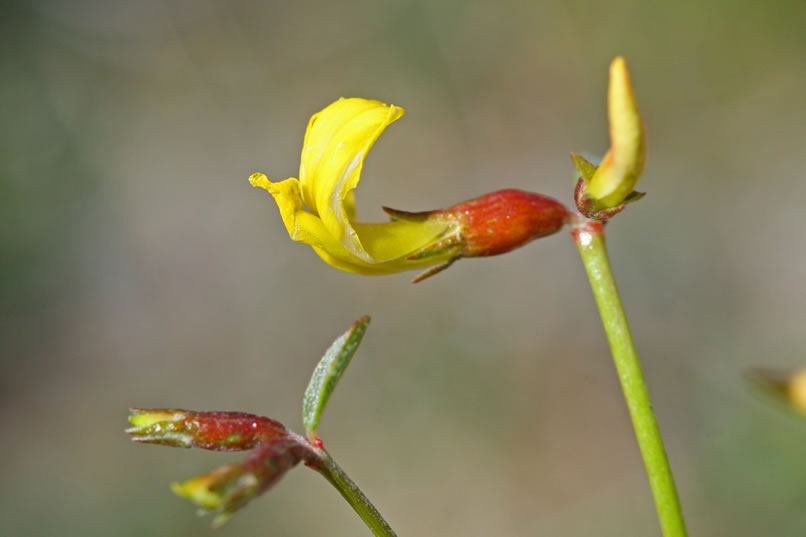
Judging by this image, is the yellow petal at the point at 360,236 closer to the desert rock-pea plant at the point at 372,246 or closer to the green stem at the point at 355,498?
the desert rock-pea plant at the point at 372,246

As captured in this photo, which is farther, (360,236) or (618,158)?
(360,236)

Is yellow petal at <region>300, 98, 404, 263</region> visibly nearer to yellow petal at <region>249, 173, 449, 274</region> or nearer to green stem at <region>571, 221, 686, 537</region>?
yellow petal at <region>249, 173, 449, 274</region>

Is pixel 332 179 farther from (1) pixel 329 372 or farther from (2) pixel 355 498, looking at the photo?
(2) pixel 355 498

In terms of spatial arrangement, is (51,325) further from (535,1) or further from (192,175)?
(535,1)

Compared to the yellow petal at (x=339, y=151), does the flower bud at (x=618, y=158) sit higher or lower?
lower

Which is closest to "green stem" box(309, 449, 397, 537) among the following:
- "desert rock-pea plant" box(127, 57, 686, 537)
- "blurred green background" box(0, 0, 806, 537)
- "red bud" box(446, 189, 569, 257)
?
"desert rock-pea plant" box(127, 57, 686, 537)

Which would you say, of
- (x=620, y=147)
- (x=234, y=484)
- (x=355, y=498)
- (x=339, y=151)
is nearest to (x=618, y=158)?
(x=620, y=147)

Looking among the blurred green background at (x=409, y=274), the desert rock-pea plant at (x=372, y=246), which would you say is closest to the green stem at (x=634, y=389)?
the desert rock-pea plant at (x=372, y=246)
